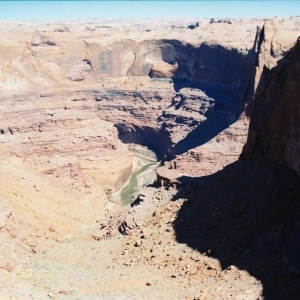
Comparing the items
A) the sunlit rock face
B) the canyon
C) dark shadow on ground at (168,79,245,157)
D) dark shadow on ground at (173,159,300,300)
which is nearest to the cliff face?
the canyon

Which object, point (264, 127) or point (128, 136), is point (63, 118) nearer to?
point (128, 136)

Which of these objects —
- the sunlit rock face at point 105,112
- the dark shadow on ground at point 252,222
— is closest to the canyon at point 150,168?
the dark shadow on ground at point 252,222

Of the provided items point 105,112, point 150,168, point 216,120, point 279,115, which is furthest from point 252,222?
point 105,112

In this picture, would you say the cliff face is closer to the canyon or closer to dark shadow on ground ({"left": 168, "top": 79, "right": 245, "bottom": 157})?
the canyon

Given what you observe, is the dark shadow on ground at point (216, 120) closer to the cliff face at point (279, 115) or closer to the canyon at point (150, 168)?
the canyon at point (150, 168)

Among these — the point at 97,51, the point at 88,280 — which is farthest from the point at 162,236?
the point at 97,51
